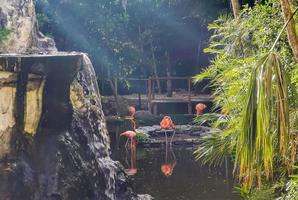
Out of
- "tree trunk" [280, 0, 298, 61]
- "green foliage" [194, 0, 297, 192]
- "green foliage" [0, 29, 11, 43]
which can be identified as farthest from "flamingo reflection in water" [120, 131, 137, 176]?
"tree trunk" [280, 0, 298, 61]

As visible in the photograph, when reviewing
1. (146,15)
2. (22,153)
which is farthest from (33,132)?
(146,15)

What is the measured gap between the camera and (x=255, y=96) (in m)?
2.96

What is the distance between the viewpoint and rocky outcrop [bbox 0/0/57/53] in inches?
386

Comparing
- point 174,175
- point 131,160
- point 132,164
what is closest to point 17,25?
point 132,164

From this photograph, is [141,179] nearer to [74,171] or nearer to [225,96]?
[74,171]

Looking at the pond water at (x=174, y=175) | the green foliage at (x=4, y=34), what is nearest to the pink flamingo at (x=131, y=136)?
the pond water at (x=174, y=175)

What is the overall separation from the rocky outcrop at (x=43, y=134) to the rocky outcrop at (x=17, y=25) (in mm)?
3218

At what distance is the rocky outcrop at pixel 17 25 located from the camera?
9805 millimetres

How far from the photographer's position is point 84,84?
817cm

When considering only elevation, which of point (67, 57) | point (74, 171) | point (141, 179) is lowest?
point (141, 179)

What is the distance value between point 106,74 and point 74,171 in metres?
10.6

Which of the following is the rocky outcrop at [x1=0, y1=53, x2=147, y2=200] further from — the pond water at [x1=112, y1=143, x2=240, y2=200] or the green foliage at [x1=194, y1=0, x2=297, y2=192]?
the pond water at [x1=112, y1=143, x2=240, y2=200]

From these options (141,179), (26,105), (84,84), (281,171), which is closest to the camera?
(281,171)

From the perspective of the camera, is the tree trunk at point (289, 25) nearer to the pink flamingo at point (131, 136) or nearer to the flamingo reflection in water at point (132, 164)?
the flamingo reflection in water at point (132, 164)
